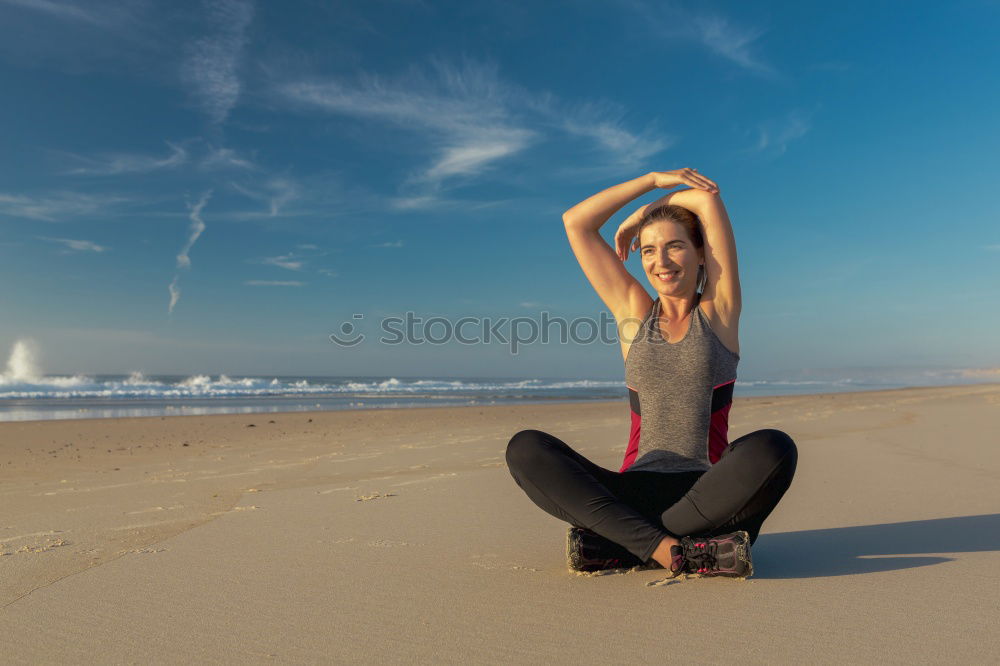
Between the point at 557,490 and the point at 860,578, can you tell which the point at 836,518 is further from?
the point at 557,490

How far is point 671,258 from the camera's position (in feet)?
8.43

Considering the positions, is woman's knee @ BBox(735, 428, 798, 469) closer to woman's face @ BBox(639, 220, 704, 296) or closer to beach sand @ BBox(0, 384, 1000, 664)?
beach sand @ BBox(0, 384, 1000, 664)

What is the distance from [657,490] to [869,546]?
103 centimetres

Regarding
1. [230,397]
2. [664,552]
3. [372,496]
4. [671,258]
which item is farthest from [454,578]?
[230,397]

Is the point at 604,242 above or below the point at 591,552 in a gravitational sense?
above

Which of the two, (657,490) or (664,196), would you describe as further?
(664,196)

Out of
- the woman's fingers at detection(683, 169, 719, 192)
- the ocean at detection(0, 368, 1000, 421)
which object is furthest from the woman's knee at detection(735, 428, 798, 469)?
the ocean at detection(0, 368, 1000, 421)

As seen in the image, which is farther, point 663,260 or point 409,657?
point 663,260

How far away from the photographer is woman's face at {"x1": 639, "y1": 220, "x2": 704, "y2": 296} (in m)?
2.57

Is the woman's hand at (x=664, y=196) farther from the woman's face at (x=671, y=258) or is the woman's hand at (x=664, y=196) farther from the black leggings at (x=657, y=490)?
the black leggings at (x=657, y=490)

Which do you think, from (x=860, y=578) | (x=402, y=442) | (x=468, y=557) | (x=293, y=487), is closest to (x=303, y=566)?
(x=468, y=557)

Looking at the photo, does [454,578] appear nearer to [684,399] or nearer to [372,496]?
[684,399]

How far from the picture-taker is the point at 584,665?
1540mm

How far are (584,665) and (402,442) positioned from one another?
672 centimetres
